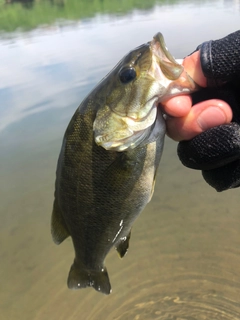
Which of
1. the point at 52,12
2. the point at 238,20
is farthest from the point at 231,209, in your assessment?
the point at 52,12

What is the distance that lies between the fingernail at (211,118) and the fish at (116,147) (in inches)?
6.1

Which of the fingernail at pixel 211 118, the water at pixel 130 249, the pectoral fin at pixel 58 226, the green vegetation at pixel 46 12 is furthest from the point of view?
the green vegetation at pixel 46 12

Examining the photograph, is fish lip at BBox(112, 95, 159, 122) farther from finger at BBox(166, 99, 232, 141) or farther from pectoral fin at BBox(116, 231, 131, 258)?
pectoral fin at BBox(116, 231, 131, 258)

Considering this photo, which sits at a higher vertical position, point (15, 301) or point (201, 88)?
point (201, 88)

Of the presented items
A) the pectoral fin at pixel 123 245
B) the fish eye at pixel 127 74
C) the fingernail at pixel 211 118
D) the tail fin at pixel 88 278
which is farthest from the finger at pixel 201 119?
the tail fin at pixel 88 278

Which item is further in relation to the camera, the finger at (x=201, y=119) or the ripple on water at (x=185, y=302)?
the ripple on water at (x=185, y=302)

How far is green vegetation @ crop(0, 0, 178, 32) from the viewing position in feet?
74.8

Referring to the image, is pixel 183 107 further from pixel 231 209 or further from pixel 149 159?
pixel 231 209

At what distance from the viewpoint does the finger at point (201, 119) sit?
5.49 ft

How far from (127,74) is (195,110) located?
406 millimetres

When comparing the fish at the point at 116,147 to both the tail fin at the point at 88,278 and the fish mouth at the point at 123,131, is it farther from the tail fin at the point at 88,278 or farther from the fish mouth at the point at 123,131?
Answer: the tail fin at the point at 88,278

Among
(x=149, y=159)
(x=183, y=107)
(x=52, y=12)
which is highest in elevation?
(x=183, y=107)

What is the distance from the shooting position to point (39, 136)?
→ 22.3ft

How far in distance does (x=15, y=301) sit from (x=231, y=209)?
305cm
